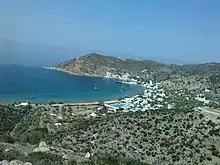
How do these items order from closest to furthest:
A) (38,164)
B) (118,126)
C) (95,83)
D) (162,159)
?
1. (38,164)
2. (162,159)
3. (118,126)
4. (95,83)

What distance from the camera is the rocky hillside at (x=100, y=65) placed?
15404 centimetres

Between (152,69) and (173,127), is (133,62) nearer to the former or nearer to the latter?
(152,69)

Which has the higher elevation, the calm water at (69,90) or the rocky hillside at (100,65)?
the rocky hillside at (100,65)

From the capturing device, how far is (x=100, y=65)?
16025cm

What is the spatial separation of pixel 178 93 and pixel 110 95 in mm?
20417

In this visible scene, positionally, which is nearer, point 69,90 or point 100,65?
point 69,90

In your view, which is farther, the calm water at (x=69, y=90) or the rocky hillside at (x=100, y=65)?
the rocky hillside at (x=100, y=65)

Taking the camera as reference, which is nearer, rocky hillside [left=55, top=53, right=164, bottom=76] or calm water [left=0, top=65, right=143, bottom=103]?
calm water [left=0, top=65, right=143, bottom=103]

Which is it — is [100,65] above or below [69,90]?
above

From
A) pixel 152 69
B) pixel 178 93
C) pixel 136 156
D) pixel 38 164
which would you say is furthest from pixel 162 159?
pixel 152 69

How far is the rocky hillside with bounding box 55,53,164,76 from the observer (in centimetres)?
15404

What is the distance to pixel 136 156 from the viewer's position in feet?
93.4

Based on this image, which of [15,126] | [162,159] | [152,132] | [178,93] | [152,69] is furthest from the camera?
[152,69]

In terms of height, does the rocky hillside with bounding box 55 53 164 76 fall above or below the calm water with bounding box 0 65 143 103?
above
